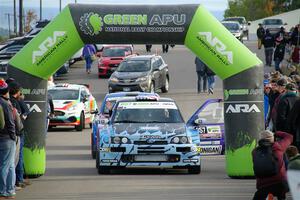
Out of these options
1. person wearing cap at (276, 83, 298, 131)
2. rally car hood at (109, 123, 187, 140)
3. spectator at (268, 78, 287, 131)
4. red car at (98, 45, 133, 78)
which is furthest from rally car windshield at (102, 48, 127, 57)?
person wearing cap at (276, 83, 298, 131)

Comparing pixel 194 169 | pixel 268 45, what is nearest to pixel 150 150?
pixel 194 169

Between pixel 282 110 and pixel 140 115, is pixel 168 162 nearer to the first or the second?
pixel 140 115

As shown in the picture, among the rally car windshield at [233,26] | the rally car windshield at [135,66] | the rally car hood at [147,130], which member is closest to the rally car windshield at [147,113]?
the rally car hood at [147,130]

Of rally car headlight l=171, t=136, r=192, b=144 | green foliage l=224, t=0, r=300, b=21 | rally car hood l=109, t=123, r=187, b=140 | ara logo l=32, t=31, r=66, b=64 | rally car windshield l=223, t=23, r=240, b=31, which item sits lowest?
rally car headlight l=171, t=136, r=192, b=144

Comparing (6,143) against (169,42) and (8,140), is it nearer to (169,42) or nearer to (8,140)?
(8,140)

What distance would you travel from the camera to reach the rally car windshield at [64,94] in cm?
3303

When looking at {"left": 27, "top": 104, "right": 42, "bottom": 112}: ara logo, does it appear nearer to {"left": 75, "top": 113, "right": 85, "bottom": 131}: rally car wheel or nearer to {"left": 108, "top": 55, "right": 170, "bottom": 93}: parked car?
{"left": 75, "top": 113, "right": 85, "bottom": 131}: rally car wheel

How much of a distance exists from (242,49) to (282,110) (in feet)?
6.52

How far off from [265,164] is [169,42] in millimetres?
6225

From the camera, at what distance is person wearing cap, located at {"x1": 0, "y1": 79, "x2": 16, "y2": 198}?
15859 mm

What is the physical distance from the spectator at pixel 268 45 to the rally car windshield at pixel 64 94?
17.3 meters

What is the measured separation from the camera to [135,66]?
4306 cm

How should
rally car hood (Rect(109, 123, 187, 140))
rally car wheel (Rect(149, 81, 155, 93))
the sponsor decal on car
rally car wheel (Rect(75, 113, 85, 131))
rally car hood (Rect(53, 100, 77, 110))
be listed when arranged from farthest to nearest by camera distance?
rally car wheel (Rect(149, 81, 155, 93))
rally car hood (Rect(53, 100, 77, 110))
rally car wheel (Rect(75, 113, 85, 131))
rally car hood (Rect(109, 123, 187, 140))
the sponsor decal on car

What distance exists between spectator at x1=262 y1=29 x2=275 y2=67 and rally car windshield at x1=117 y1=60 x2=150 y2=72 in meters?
7.98
